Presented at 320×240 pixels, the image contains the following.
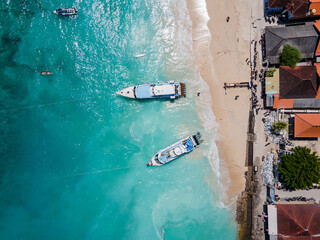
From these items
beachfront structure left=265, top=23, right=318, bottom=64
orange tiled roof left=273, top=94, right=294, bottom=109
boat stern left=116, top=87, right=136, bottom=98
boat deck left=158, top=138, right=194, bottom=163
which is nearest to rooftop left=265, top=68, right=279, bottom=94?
orange tiled roof left=273, top=94, right=294, bottom=109

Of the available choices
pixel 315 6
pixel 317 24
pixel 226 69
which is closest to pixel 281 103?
pixel 226 69

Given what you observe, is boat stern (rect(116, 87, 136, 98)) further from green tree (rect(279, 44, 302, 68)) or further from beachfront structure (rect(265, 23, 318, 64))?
green tree (rect(279, 44, 302, 68))

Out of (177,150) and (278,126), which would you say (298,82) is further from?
(177,150)

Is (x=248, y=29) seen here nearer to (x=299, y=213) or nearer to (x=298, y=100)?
(x=298, y=100)

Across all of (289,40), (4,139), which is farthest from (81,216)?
(289,40)

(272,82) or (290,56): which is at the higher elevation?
(290,56)

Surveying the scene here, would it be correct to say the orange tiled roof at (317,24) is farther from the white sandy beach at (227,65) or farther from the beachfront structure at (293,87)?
the white sandy beach at (227,65)
